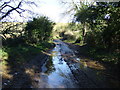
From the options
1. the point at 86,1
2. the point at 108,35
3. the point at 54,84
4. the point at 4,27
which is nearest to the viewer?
the point at 54,84

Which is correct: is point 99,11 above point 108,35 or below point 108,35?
above

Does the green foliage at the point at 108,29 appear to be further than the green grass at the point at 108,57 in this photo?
Yes

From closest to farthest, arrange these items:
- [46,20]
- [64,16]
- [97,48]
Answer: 1. [97,48]
2. [46,20]
3. [64,16]

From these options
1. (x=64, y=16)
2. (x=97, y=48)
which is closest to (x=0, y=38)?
(x=97, y=48)

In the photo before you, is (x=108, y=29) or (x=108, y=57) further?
(x=108, y=29)

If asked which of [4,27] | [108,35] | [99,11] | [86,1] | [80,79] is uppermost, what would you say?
[86,1]

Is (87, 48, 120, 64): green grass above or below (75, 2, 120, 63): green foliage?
below

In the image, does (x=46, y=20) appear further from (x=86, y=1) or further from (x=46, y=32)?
(x=86, y=1)

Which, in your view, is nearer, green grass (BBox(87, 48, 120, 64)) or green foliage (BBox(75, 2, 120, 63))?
green grass (BBox(87, 48, 120, 64))

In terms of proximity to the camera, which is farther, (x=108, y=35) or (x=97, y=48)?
(x=97, y=48)

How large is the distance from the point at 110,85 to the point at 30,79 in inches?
184

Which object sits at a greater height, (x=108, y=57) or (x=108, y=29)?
(x=108, y=29)

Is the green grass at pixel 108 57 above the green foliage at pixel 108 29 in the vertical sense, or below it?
below

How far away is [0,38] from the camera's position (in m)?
14.2
